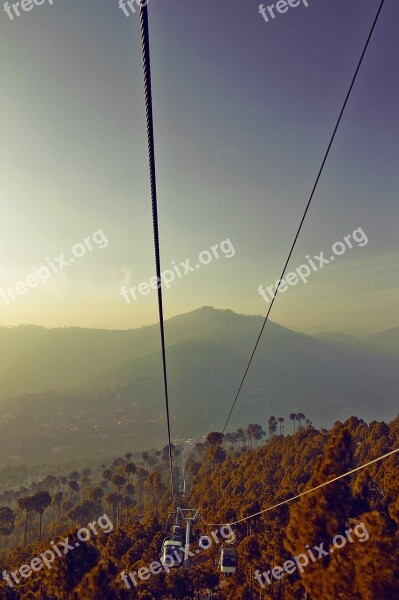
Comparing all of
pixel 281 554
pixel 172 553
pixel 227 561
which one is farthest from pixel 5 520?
pixel 172 553

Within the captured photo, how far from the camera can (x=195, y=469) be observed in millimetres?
139625

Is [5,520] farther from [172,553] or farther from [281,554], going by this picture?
[172,553]

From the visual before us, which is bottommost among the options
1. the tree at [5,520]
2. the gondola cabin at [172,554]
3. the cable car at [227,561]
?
the tree at [5,520]

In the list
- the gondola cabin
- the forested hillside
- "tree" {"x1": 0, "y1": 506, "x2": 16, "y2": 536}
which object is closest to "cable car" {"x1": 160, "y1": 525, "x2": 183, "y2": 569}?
the gondola cabin

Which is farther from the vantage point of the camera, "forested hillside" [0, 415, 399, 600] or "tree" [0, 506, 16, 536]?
"tree" [0, 506, 16, 536]

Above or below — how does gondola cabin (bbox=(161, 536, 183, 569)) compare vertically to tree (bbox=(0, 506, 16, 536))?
above

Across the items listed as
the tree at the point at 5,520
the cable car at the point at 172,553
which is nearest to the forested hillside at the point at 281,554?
the cable car at the point at 172,553

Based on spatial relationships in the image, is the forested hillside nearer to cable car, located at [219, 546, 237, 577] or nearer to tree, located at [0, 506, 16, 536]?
cable car, located at [219, 546, 237, 577]

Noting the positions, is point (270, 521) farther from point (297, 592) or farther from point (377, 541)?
point (377, 541)

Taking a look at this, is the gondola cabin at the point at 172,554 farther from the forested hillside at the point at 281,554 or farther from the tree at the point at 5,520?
the tree at the point at 5,520

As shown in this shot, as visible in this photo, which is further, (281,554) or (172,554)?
(281,554)

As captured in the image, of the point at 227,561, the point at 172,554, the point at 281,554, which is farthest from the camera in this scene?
the point at 281,554

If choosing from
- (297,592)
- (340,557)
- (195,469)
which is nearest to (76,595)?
(297,592)

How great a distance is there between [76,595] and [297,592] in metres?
19.0
